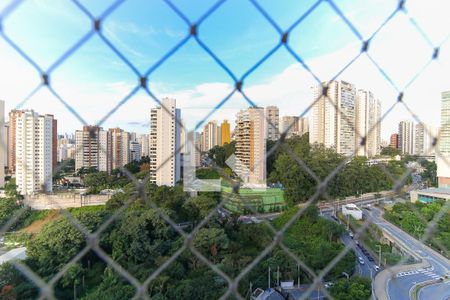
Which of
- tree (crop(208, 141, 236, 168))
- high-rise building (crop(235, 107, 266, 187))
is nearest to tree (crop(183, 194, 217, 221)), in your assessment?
high-rise building (crop(235, 107, 266, 187))

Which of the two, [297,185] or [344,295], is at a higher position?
[297,185]

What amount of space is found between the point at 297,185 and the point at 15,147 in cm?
648

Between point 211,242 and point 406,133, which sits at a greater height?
point 406,133

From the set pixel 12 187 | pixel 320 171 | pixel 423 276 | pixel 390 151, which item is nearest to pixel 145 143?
pixel 12 187

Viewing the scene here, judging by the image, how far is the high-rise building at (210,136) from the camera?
2.70 feet

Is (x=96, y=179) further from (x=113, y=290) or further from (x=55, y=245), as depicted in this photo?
(x=55, y=245)

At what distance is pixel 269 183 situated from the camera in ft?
24.7

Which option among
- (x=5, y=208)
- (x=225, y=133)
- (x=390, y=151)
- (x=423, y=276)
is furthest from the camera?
(x=390, y=151)

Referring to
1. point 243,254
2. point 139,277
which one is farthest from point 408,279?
point 139,277

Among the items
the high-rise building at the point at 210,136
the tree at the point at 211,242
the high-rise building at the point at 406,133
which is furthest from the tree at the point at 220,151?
the tree at the point at 211,242

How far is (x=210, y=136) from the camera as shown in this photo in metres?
0.92

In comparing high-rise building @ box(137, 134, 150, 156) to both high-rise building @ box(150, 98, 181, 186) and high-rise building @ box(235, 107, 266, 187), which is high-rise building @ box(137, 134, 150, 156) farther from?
high-rise building @ box(235, 107, 266, 187)

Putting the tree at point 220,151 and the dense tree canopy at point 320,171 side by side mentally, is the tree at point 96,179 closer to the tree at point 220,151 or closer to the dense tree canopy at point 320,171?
the tree at point 220,151

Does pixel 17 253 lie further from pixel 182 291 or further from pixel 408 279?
pixel 408 279
